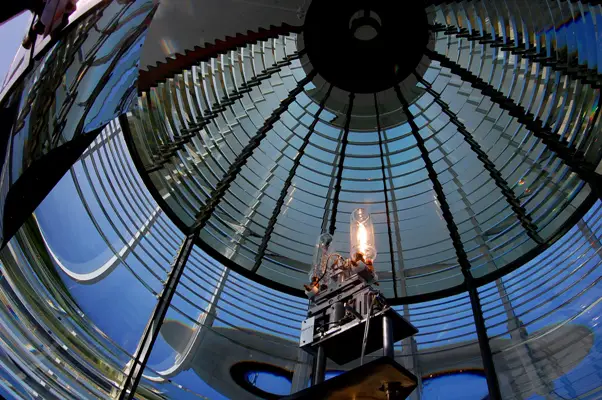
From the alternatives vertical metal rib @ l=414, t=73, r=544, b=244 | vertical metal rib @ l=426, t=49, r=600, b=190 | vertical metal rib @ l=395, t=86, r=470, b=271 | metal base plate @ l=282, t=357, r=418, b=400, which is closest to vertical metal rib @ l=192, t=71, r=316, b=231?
vertical metal rib @ l=395, t=86, r=470, b=271

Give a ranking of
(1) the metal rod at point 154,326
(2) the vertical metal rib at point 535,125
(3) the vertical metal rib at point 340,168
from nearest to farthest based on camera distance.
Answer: (1) the metal rod at point 154,326 → (2) the vertical metal rib at point 535,125 → (3) the vertical metal rib at point 340,168

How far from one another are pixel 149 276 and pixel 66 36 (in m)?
2.62

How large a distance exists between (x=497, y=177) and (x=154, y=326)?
2.80 metres

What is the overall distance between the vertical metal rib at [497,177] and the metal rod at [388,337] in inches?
99.1

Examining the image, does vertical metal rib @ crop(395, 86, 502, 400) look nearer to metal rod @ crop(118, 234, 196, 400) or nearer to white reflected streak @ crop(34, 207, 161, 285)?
metal rod @ crop(118, 234, 196, 400)

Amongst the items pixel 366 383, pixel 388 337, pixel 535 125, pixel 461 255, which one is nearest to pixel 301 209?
pixel 461 255

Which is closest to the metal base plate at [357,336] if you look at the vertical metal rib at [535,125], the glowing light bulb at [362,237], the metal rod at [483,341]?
the glowing light bulb at [362,237]

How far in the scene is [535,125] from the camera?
157 inches

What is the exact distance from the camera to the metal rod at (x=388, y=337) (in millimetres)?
1911

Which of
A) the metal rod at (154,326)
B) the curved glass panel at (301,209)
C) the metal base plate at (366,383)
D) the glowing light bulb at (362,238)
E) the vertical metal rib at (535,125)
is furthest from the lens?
the vertical metal rib at (535,125)

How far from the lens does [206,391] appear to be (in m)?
3.94

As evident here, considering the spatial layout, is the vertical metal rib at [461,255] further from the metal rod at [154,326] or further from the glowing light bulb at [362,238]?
the metal rod at [154,326]

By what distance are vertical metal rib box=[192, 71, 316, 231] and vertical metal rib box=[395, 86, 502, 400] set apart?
0.89 m

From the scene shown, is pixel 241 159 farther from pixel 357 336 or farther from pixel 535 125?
pixel 357 336
